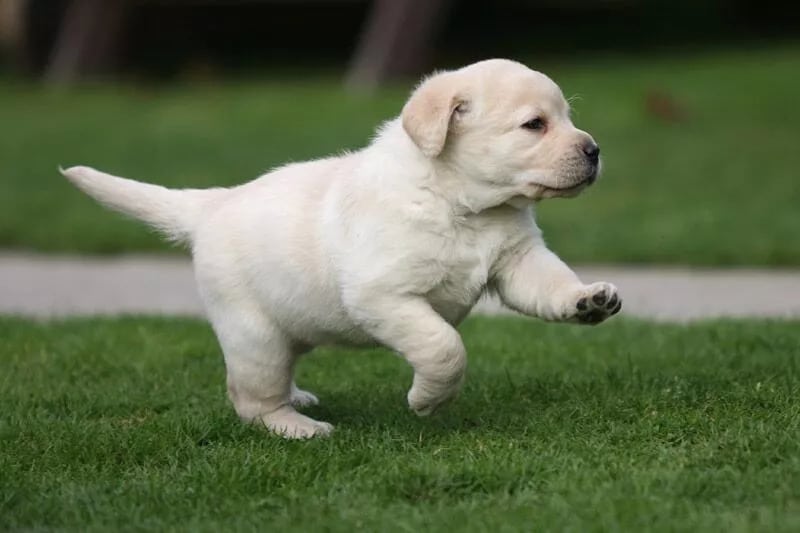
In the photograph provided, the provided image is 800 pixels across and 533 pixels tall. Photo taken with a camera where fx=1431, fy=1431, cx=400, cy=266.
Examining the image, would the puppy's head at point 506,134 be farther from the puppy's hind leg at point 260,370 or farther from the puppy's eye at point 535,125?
the puppy's hind leg at point 260,370

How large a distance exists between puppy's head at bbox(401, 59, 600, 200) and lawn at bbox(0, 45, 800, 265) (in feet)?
14.3

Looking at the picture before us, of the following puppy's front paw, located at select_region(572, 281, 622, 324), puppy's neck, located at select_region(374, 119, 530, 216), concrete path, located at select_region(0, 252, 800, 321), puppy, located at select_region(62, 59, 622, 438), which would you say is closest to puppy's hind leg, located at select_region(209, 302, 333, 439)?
puppy, located at select_region(62, 59, 622, 438)

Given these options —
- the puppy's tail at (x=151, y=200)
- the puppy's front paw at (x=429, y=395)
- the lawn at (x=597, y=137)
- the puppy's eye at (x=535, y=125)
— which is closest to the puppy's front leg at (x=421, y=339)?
the puppy's front paw at (x=429, y=395)

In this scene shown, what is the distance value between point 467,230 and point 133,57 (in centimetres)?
1590

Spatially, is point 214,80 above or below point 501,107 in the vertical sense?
below

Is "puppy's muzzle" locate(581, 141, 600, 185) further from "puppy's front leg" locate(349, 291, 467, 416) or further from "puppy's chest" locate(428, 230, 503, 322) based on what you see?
"puppy's front leg" locate(349, 291, 467, 416)

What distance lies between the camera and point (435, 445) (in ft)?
15.1

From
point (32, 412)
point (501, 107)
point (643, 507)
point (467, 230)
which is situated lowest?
point (32, 412)

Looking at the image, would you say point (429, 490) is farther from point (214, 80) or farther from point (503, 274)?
point (214, 80)

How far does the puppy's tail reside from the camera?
17.3 feet

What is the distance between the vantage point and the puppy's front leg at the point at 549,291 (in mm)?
4461

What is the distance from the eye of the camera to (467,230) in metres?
4.69

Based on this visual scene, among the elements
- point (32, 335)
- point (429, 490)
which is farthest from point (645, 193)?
point (429, 490)

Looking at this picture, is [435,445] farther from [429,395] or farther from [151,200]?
[151,200]
